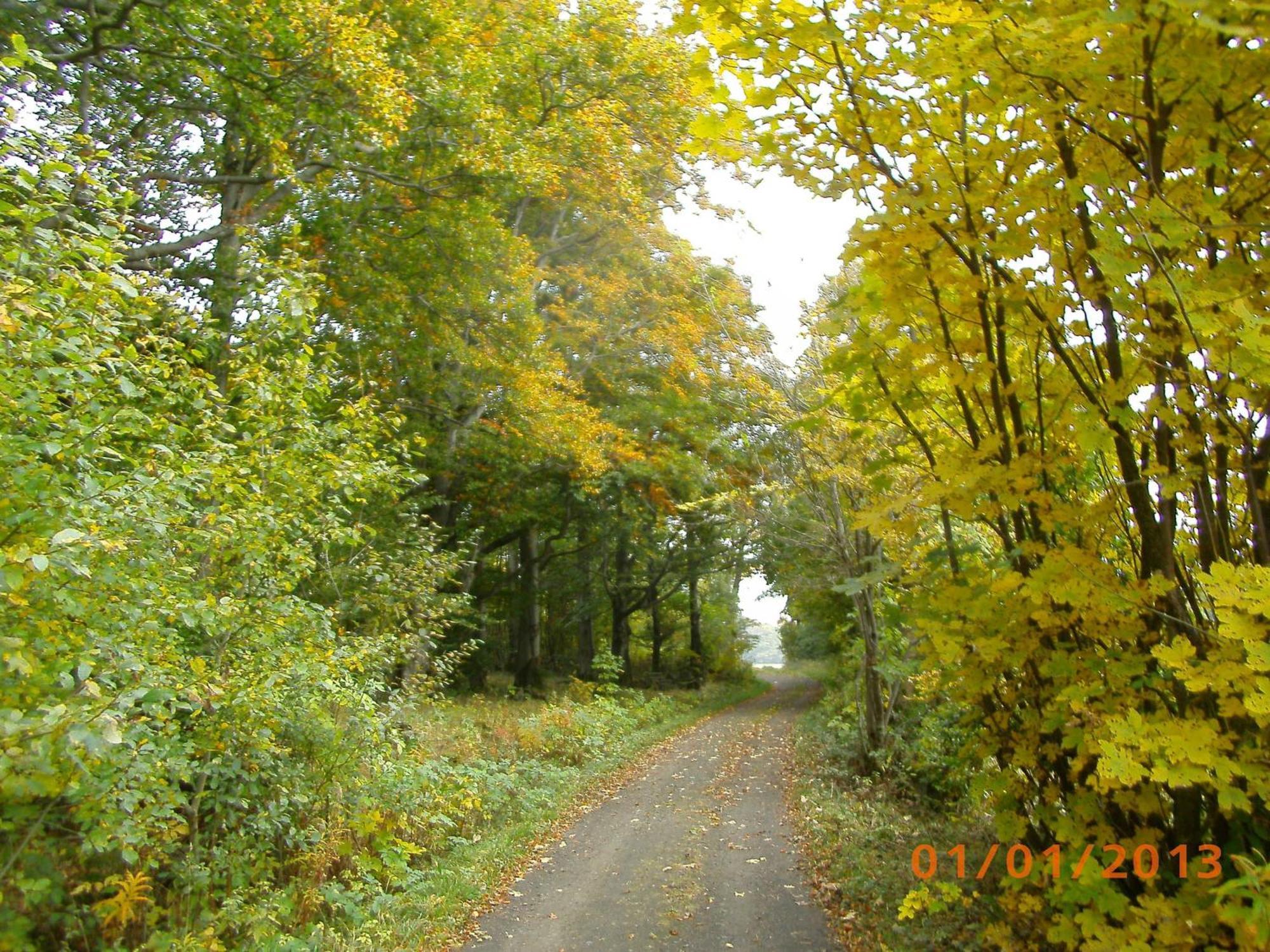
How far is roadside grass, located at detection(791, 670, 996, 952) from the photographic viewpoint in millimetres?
4801

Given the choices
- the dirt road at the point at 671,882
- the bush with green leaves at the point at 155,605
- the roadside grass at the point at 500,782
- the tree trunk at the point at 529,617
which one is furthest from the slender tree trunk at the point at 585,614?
the bush with green leaves at the point at 155,605

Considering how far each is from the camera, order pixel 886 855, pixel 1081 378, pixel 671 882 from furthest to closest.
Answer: pixel 671 882 → pixel 886 855 → pixel 1081 378

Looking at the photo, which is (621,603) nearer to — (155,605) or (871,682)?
(871,682)

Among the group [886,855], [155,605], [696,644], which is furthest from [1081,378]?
[696,644]

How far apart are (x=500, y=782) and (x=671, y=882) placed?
9.92ft

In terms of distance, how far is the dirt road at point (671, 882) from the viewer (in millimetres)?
5738

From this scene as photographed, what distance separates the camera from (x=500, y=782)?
9289mm

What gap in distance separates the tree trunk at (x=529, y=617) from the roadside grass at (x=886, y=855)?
11171 mm

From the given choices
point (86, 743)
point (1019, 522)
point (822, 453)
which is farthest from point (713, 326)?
point (86, 743)

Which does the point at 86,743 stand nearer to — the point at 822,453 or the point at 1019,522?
the point at 1019,522

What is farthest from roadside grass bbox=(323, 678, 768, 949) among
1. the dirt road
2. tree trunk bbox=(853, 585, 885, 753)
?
tree trunk bbox=(853, 585, 885, 753)

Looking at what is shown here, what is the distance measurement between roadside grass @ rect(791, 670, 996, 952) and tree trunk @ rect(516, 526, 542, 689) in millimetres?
11171

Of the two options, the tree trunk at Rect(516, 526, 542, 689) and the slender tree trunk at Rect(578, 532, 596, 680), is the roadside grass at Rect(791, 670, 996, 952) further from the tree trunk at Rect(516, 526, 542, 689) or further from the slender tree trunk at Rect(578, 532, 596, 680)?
the slender tree trunk at Rect(578, 532, 596, 680)

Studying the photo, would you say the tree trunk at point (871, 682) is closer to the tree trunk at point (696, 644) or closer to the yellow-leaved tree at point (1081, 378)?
the yellow-leaved tree at point (1081, 378)
